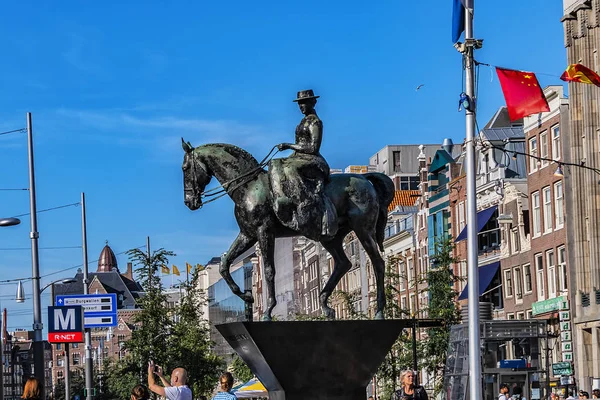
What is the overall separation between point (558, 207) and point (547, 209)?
1609 millimetres

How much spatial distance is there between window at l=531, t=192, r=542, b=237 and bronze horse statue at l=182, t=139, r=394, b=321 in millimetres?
41130

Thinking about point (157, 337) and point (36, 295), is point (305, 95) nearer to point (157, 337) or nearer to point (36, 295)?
point (36, 295)

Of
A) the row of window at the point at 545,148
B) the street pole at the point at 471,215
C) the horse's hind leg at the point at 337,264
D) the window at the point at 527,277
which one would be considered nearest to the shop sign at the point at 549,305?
the window at the point at 527,277

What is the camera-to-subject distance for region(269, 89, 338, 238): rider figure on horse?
2095 centimetres

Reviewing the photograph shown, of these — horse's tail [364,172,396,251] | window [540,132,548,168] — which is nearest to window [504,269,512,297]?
window [540,132,548,168]

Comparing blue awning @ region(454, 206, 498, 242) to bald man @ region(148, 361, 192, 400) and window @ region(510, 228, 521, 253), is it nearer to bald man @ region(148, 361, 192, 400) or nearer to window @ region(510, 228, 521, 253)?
window @ region(510, 228, 521, 253)

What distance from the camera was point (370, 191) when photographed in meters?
21.7

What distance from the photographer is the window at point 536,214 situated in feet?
205

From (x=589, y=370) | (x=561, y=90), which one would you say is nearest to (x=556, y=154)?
(x=561, y=90)

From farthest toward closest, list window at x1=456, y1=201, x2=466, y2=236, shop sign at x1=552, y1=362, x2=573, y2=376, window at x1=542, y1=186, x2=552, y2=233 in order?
window at x1=456, y1=201, x2=466, y2=236, window at x1=542, y1=186, x2=552, y2=233, shop sign at x1=552, y1=362, x2=573, y2=376

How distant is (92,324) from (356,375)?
121 feet

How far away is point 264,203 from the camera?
835 inches

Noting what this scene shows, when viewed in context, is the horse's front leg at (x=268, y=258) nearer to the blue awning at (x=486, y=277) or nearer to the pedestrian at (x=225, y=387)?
the pedestrian at (x=225, y=387)

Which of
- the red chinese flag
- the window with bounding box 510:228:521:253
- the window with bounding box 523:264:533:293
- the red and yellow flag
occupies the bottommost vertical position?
the window with bounding box 523:264:533:293
